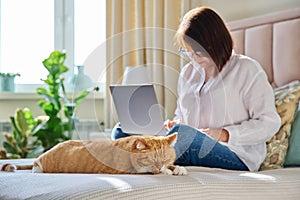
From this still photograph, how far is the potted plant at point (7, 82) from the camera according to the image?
420cm

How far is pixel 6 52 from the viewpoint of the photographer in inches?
171

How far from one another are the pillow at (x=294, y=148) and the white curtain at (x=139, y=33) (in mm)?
976

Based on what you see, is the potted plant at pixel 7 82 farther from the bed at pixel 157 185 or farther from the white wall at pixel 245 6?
the bed at pixel 157 185

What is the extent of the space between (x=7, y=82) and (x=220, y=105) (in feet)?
7.34

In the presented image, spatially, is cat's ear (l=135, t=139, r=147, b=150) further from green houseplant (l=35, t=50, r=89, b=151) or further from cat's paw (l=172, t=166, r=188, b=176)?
green houseplant (l=35, t=50, r=89, b=151)

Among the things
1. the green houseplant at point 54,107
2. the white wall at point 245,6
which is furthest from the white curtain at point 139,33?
the green houseplant at point 54,107

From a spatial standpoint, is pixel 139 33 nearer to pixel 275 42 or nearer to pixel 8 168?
pixel 275 42

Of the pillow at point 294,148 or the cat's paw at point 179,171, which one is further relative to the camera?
the pillow at point 294,148

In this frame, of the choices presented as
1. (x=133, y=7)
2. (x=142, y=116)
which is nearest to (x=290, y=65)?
(x=142, y=116)

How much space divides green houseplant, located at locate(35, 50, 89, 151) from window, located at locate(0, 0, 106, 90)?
16.4 inches

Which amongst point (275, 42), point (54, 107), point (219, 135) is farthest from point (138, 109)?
point (54, 107)

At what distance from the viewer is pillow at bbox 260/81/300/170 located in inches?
96.2

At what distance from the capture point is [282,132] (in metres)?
2.48

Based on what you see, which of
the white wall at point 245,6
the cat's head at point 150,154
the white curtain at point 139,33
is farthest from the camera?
the white curtain at point 139,33
